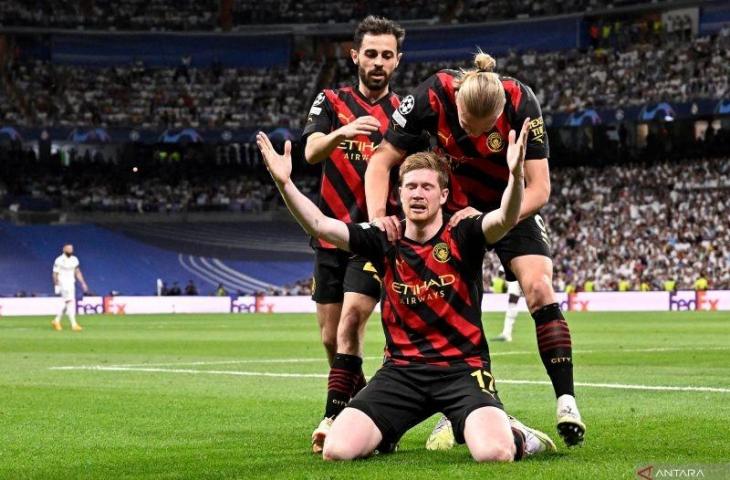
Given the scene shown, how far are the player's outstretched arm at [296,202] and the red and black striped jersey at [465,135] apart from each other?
39.6 inches

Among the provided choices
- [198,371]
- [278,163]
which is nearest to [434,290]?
[278,163]

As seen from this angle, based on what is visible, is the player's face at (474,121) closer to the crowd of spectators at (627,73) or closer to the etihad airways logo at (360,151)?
the etihad airways logo at (360,151)

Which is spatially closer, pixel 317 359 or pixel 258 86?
pixel 317 359

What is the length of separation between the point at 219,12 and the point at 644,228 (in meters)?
29.4

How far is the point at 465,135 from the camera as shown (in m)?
7.80

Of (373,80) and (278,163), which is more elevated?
(373,80)

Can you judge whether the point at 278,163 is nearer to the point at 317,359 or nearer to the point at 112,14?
the point at 317,359

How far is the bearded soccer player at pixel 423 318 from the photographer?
23.4ft

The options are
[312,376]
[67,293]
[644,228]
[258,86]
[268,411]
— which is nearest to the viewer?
[268,411]

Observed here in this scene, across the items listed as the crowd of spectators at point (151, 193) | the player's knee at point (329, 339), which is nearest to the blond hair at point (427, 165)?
the player's knee at point (329, 339)

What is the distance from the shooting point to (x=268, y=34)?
67250mm

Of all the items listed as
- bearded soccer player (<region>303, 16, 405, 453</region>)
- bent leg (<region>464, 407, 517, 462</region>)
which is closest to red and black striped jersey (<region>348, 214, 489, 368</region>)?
bent leg (<region>464, 407, 517, 462</region>)

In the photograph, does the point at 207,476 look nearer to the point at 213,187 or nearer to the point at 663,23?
the point at 663,23

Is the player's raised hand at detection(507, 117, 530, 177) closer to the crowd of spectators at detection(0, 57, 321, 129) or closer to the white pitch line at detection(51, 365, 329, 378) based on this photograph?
the white pitch line at detection(51, 365, 329, 378)
